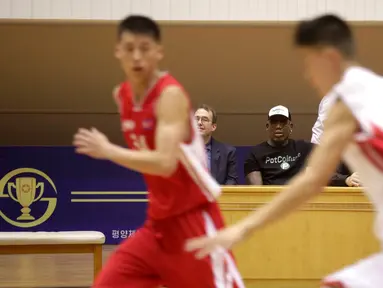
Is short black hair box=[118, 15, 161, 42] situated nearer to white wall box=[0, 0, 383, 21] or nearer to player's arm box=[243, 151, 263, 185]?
player's arm box=[243, 151, 263, 185]

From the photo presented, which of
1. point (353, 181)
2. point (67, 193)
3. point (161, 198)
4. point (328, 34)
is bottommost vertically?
point (67, 193)

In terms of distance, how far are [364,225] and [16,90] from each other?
6307 mm

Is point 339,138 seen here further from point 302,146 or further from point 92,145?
point 302,146

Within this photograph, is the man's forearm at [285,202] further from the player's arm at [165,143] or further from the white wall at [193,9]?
the white wall at [193,9]

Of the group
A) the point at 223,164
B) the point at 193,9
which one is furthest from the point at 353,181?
the point at 193,9

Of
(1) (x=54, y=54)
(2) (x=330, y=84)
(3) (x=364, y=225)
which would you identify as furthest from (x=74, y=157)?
(2) (x=330, y=84)

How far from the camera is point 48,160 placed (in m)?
10.1

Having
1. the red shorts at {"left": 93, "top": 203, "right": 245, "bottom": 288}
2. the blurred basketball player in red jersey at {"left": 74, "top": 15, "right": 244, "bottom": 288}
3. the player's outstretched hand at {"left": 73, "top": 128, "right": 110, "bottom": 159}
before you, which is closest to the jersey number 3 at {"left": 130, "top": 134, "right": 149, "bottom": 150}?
the blurred basketball player in red jersey at {"left": 74, "top": 15, "right": 244, "bottom": 288}

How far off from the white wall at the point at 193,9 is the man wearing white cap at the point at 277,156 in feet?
7.57

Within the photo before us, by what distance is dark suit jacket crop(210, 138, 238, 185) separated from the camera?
23.2ft

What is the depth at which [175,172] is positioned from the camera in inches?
127

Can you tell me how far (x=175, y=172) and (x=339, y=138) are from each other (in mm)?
1013

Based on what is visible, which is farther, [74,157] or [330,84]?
[74,157]

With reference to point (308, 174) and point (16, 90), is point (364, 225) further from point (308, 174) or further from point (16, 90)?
point (16, 90)
